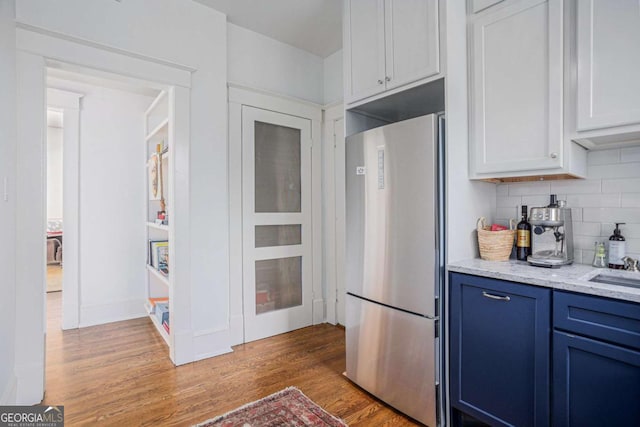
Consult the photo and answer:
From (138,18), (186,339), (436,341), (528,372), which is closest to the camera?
(528,372)

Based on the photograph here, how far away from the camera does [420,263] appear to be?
6.07 ft

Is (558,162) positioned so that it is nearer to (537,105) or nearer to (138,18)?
(537,105)

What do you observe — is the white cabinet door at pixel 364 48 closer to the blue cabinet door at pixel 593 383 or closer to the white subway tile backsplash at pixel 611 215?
the white subway tile backsplash at pixel 611 215

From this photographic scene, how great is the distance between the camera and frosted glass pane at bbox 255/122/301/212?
315 cm

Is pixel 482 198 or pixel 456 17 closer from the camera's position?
pixel 456 17

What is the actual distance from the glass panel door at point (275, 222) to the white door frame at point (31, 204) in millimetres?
Result: 1415

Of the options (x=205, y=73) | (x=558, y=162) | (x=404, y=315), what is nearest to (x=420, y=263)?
(x=404, y=315)

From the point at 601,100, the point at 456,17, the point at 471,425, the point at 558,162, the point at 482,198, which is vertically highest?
the point at 456,17

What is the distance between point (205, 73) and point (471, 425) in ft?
10.2

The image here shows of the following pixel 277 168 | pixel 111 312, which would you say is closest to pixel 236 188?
pixel 277 168

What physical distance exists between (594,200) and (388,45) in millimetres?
1499

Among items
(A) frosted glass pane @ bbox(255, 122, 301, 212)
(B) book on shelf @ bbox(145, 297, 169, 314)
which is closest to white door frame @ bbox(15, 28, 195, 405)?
(B) book on shelf @ bbox(145, 297, 169, 314)

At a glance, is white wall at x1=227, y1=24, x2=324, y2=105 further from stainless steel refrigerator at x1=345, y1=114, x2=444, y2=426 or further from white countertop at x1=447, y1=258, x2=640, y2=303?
white countertop at x1=447, y1=258, x2=640, y2=303

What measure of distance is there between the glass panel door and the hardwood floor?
0.25 meters
